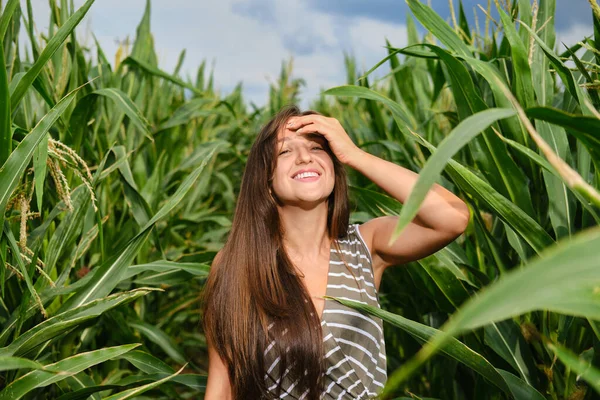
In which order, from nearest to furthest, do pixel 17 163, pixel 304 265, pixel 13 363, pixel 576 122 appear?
pixel 576 122, pixel 13 363, pixel 17 163, pixel 304 265

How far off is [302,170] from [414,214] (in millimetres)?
827

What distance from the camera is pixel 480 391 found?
1165 millimetres

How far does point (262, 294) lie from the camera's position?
115 cm

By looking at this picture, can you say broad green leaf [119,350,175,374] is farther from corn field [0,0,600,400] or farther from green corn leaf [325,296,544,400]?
green corn leaf [325,296,544,400]

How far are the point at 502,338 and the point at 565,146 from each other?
35 centimetres

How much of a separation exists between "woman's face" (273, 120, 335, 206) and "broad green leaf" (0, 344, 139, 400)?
46 centimetres

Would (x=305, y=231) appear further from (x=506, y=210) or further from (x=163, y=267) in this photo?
(x=506, y=210)

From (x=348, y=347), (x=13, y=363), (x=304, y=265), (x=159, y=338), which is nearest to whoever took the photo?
(x=13, y=363)

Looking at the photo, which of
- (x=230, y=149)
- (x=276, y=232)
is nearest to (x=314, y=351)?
(x=276, y=232)

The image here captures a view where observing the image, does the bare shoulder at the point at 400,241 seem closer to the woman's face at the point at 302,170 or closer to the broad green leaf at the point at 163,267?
the woman's face at the point at 302,170

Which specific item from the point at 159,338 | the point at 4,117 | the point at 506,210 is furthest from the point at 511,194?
the point at 159,338

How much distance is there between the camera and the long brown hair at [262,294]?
109 cm

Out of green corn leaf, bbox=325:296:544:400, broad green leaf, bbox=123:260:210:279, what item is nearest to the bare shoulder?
green corn leaf, bbox=325:296:544:400

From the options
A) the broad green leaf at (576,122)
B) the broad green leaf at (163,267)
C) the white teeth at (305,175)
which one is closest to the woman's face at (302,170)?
the white teeth at (305,175)
